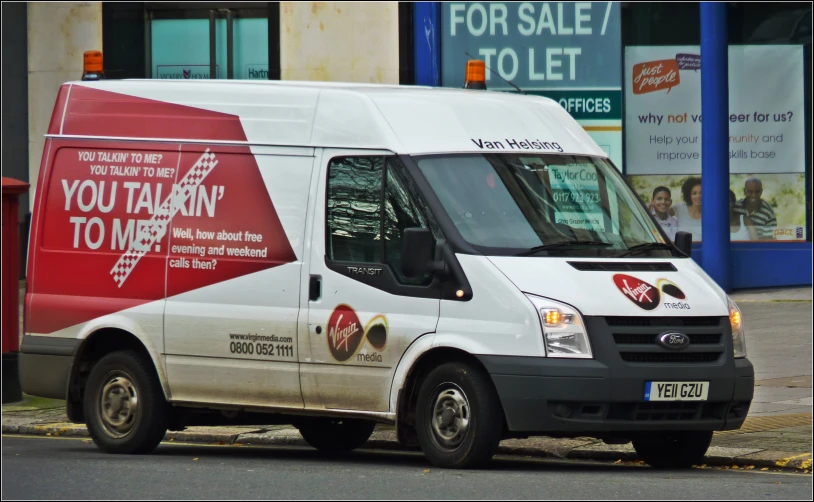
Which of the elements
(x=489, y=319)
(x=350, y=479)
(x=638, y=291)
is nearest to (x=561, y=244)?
(x=638, y=291)

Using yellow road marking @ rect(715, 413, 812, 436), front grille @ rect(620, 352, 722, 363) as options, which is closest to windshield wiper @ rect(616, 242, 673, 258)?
front grille @ rect(620, 352, 722, 363)

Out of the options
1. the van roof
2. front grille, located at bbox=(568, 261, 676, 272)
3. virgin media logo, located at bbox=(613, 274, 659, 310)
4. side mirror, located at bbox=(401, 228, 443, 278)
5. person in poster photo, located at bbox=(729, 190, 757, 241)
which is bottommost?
virgin media logo, located at bbox=(613, 274, 659, 310)

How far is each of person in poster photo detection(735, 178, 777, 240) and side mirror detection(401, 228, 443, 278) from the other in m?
11.7

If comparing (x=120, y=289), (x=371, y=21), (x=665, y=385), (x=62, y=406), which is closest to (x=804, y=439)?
(x=665, y=385)

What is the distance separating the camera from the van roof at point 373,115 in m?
9.28

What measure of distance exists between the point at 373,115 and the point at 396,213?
62 cm

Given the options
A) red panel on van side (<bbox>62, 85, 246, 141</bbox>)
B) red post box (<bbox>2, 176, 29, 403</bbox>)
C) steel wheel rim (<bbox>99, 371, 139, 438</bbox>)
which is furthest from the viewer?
red post box (<bbox>2, 176, 29, 403</bbox>)

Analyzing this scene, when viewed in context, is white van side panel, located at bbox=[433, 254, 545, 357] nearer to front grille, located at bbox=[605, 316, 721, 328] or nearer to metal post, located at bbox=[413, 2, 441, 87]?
front grille, located at bbox=[605, 316, 721, 328]

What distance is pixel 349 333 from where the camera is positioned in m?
9.16

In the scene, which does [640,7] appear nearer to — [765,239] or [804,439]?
[765,239]

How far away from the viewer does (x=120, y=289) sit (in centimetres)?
1011

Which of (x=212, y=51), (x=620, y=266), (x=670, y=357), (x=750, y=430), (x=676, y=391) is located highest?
(x=212, y=51)

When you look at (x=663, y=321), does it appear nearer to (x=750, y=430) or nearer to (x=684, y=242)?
(x=684, y=242)

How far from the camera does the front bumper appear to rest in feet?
27.6
